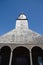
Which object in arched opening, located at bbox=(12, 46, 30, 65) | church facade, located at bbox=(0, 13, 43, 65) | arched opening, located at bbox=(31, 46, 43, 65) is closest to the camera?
church facade, located at bbox=(0, 13, 43, 65)

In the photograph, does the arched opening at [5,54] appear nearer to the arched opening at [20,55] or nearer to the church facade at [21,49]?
the church facade at [21,49]

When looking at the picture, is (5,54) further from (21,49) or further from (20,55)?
(21,49)

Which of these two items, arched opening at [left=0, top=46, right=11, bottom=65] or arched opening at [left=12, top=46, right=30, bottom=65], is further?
arched opening at [left=12, top=46, right=30, bottom=65]

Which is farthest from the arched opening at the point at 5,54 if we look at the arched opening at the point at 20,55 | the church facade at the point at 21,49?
the arched opening at the point at 20,55

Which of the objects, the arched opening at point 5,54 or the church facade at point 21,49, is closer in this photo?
the church facade at point 21,49

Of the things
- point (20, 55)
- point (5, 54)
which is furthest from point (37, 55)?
point (5, 54)

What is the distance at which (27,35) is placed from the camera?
1848 centimetres

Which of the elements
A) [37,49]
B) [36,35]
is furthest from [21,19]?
[37,49]

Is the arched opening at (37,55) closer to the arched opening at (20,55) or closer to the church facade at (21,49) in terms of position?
the church facade at (21,49)

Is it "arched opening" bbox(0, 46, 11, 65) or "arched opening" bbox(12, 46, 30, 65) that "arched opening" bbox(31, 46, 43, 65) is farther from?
"arched opening" bbox(0, 46, 11, 65)

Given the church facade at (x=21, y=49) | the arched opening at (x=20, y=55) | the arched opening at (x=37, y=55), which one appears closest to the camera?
the church facade at (x=21, y=49)

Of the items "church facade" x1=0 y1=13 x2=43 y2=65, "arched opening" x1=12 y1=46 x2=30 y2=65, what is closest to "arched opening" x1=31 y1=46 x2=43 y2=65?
"church facade" x1=0 y1=13 x2=43 y2=65

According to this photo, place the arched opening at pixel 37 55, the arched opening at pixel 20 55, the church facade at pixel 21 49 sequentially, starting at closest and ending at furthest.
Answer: the church facade at pixel 21 49
the arched opening at pixel 37 55
the arched opening at pixel 20 55

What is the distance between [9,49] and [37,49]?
395 cm
